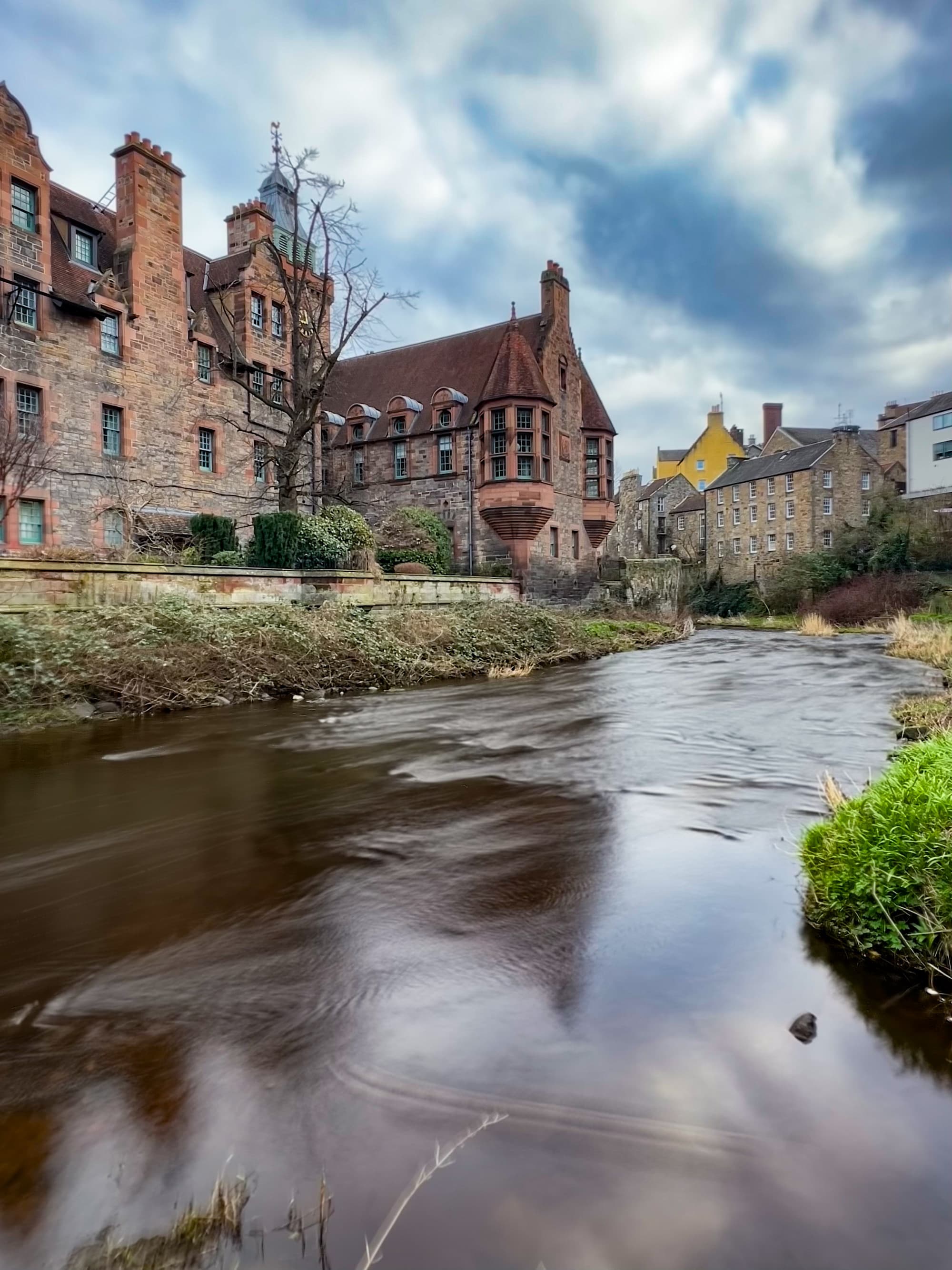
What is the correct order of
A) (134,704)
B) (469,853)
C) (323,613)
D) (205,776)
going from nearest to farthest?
(469,853) < (205,776) < (134,704) < (323,613)

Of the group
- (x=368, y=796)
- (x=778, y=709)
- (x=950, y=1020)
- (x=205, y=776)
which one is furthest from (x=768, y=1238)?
(x=778, y=709)

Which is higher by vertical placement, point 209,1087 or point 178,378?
point 178,378

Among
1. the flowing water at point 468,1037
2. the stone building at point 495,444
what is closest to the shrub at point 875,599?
the stone building at point 495,444

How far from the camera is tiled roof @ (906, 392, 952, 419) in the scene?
42.5 metres

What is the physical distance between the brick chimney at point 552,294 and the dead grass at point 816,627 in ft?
53.1

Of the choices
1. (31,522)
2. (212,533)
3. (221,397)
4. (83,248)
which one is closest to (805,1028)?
(212,533)

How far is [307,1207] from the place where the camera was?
209 centimetres

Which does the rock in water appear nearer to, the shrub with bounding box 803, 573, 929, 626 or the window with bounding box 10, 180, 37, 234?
the window with bounding box 10, 180, 37, 234

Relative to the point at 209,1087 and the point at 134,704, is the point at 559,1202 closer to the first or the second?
the point at 209,1087

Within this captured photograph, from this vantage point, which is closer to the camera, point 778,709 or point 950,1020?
point 950,1020

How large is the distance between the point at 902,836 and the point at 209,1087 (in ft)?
10.1

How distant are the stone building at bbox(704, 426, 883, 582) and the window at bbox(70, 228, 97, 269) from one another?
126 feet

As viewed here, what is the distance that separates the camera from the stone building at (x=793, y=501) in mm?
48125

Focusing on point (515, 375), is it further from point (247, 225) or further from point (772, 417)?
point (772, 417)
